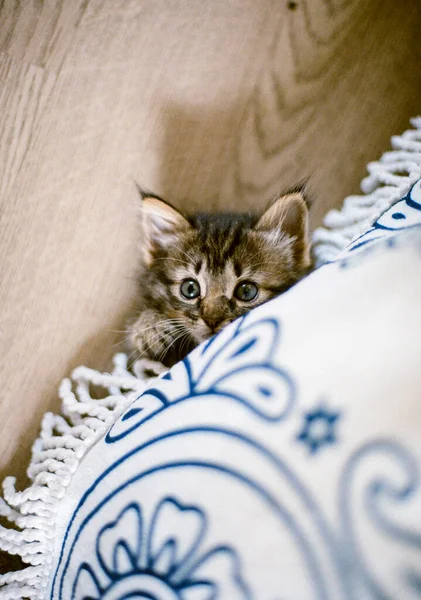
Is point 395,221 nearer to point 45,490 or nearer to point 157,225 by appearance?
point 157,225

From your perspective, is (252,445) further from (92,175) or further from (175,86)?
(175,86)

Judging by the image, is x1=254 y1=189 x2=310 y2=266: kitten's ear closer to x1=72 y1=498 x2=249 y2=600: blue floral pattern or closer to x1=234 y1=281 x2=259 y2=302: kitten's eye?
x1=234 y1=281 x2=259 y2=302: kitten's eye

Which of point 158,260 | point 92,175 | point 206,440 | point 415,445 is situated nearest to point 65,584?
point 206,440

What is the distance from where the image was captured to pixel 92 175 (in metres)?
0.82

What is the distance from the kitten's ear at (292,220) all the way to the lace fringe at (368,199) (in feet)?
0.15

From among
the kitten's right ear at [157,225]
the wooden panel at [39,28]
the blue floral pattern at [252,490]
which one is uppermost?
the wooden panel at [39,28]

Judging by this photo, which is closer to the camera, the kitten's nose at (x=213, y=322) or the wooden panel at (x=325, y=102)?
the kitten's nose at (x=213, y=322)

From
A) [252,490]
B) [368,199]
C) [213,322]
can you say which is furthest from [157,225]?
[252,490]

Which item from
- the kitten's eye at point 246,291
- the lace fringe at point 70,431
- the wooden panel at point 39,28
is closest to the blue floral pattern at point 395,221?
the lace fringe at point 70,431

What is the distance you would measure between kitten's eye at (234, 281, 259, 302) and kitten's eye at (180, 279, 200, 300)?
76mm

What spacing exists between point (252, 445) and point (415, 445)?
5.7 inches

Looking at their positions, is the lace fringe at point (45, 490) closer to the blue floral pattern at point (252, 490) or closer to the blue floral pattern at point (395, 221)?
the blue floral pattern at point (252, 490)

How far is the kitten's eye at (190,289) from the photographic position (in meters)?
0.82

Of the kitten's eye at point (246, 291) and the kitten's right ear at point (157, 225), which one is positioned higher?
the kitten's right ear at point (157, 225)
